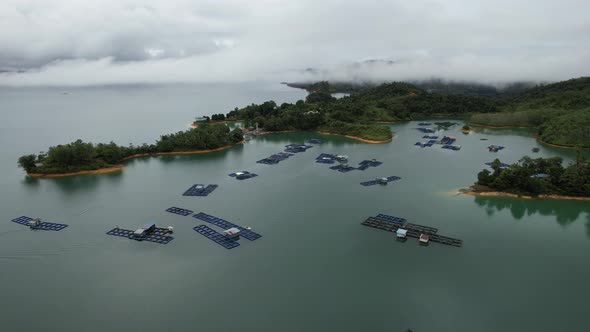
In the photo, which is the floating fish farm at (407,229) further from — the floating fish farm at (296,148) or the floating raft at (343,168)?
the floating fish farm at (296,148)

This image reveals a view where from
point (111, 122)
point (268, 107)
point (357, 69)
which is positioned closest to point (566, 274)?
point (268, 107)

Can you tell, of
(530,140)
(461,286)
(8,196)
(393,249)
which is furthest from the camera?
(530,140)

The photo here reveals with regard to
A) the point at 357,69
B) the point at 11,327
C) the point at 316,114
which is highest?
the point at 357,69

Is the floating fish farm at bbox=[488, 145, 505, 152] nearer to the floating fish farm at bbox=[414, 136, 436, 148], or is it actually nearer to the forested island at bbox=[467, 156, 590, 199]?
the floating fish farm at bbox=[414, 136, 436, 148]

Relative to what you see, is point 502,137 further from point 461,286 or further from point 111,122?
point 111,122

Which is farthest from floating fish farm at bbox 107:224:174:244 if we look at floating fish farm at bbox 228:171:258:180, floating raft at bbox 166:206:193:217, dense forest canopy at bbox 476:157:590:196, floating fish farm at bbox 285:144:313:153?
dense forest canopy at bbox 476:157:590:196
